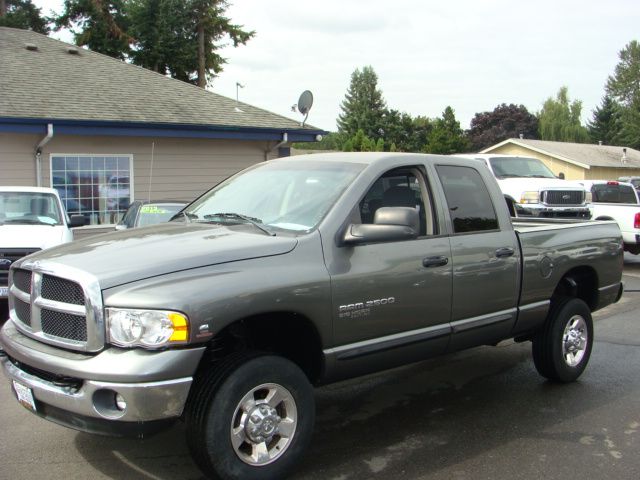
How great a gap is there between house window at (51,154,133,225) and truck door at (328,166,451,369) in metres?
10.2

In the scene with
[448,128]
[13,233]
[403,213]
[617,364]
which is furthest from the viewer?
[448,128]

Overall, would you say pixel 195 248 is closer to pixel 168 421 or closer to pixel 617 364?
pixel 168 421

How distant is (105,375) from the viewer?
10.7 feet

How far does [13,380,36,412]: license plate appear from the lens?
3.61 metres

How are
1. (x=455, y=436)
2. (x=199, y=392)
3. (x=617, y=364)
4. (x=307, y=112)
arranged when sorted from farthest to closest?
(x=307, y=112)
(x=617, y=364)
(x=455, y=436)
(x=199, y=392)

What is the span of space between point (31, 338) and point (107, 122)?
10123mm

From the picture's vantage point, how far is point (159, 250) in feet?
12.3

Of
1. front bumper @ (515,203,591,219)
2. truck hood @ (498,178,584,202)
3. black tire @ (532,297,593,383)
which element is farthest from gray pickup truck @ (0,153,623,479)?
truck hood @ (498,178,584,202)

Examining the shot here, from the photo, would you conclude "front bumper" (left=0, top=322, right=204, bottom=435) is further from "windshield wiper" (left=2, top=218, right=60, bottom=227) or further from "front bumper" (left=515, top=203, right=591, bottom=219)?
"front bumper" (left=515, top=203, right=591, bottom=219)

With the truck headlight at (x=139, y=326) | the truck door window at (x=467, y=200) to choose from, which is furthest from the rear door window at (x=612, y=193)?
the truck headlight at (x=139, y=326)

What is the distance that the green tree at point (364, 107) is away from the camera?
72.8 meters

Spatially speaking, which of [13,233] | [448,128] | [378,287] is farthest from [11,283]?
[448,128]

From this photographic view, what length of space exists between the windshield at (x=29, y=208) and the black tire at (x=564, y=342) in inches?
273

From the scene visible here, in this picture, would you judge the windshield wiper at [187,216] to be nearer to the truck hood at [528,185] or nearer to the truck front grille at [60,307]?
the truck front grille at [60,307]
